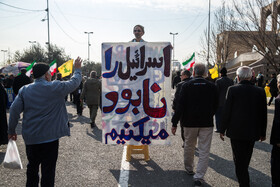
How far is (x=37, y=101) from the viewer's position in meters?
3.04

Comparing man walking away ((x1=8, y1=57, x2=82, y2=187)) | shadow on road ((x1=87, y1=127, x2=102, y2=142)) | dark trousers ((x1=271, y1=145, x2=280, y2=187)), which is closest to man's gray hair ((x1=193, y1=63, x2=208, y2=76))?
dark trousers ((x1=271, y1=145, x2=280, y2=187))

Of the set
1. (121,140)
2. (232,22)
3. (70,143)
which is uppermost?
(232,22)

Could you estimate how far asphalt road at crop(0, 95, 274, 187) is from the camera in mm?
4039

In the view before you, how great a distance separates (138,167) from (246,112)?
2267mm

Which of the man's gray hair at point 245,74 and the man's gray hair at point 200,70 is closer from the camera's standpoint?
the man's gray hair at point 245,74

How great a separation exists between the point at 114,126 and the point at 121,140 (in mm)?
314

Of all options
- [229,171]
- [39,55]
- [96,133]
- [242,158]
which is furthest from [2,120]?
[39,55]

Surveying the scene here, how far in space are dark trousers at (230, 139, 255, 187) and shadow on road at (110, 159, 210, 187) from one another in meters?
0.59

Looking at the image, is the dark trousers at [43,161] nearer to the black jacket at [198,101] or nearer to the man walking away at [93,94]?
the black jacket at [198,101]

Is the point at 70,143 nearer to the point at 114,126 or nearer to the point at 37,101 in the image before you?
the point at 114,126

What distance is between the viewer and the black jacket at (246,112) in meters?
3.54

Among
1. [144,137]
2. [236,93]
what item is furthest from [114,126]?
[236,93]

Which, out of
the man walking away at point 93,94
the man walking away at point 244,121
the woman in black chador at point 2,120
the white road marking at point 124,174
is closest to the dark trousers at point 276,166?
the man walking away at point 244,121

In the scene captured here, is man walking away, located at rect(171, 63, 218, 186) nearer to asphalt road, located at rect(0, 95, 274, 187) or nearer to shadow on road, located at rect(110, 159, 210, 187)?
shadow on road, located at rect(110, 159, 210, 187)
